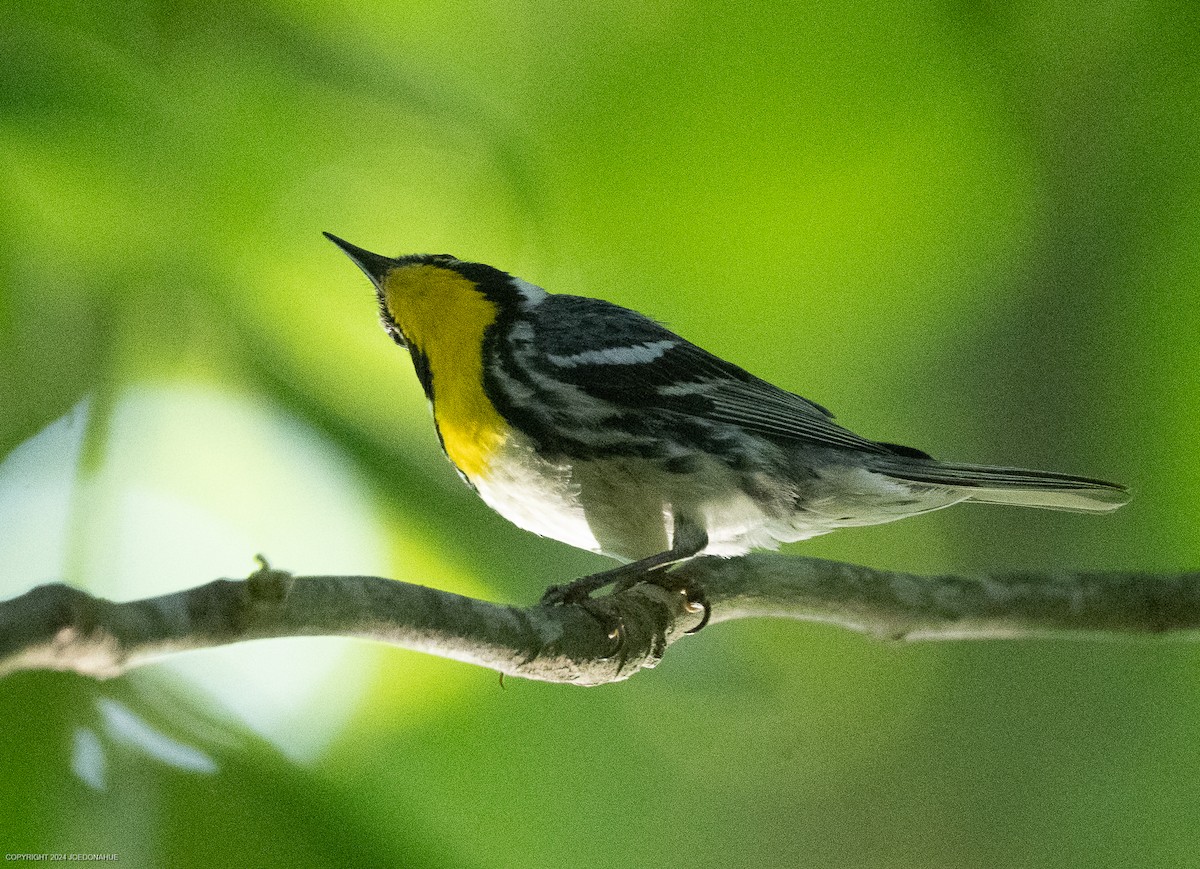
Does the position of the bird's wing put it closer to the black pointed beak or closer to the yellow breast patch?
the yellow breast patch

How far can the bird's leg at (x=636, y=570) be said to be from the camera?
150 cm

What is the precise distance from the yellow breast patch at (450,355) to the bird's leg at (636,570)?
0.79 ft

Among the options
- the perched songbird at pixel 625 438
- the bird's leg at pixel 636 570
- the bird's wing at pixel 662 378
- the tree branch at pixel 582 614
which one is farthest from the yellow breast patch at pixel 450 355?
the tree branch at pixel 582 614

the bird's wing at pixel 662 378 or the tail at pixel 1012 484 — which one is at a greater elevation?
the bird's wing at pixel 662 378

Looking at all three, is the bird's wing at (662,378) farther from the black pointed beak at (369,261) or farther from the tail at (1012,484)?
the black pointed beak at (369,261)

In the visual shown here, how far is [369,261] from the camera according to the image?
1383mm

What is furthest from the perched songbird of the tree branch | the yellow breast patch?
the tree branch

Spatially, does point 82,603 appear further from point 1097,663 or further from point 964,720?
point 1097,663

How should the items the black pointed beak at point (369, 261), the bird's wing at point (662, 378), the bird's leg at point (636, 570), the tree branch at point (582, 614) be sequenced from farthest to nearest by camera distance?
1. the bird's wing at point (662, 378)
2. the bird's leg at point (636, 570)
3. the black pointed beak at point (369, 261)
4. the tree branch at point (582, 614)

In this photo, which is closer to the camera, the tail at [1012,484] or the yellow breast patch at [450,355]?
the tail at [1012,484]

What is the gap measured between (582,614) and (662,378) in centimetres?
60

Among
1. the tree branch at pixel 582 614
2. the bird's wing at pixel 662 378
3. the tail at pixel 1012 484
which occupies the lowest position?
the tree branch at pixel 582 614

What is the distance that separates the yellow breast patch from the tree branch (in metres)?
0.34

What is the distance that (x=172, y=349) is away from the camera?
98 centimetres
